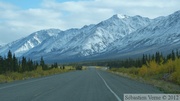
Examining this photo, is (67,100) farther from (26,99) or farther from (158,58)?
(158,58)

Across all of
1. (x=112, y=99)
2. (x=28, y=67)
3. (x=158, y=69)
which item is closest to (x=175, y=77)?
(x=158, y=69)

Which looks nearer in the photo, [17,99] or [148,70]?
[17,99]

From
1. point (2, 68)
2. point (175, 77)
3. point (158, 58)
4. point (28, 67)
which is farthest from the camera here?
point (158, 58)

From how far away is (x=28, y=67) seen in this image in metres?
103

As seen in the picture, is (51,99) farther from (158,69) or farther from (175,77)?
(158,69)

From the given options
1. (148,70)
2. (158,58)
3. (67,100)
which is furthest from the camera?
(158,58)

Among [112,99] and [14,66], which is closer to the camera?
[112,99]

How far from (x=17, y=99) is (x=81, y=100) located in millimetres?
3114

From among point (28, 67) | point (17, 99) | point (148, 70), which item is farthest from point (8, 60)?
point (17, 99)

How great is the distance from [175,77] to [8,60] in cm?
4424

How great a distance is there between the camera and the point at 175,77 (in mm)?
57812

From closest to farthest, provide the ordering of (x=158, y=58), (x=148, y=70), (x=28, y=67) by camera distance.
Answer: (x=148, y=70) < (x=28, y=67) < (x=158, y=58)

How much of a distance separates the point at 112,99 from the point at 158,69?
6849 cm

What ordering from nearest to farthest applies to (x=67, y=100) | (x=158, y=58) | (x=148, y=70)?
(x=67, y=100) < (x=148, y=70) < (x=158, y=58)
